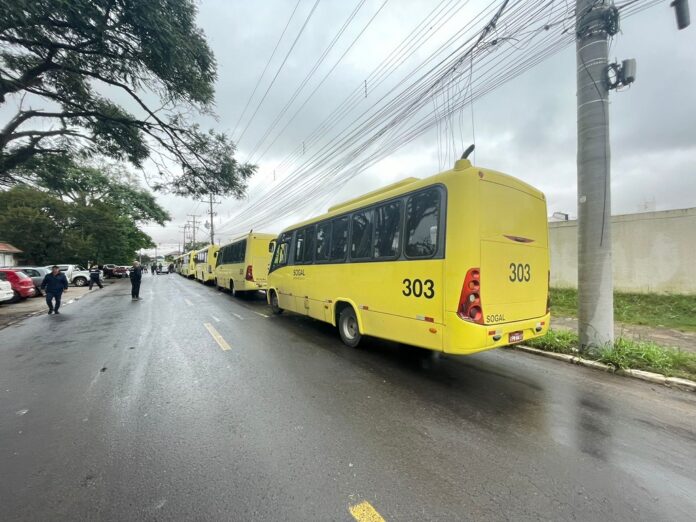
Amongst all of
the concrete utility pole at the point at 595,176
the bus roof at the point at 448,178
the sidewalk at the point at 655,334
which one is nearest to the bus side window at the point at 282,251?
the bus roof at the point at 448,178

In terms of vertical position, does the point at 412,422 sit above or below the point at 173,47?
below

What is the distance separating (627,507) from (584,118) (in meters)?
6.09

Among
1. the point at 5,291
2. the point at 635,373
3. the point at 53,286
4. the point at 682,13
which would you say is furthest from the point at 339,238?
the point at 5,291

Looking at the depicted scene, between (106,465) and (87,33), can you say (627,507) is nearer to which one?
(106,465)

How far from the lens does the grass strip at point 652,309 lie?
822 centimetres

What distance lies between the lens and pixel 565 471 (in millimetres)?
2660

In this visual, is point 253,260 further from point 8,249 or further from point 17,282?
point 8,249

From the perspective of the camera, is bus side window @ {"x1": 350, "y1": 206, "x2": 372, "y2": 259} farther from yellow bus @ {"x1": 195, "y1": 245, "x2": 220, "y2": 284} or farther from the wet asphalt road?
yellow bus @ {"x1": 195, "y1": 245, "x2": 220, "y2": 284}

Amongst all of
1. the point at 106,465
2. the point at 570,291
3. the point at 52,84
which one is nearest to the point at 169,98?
the point at 52,84

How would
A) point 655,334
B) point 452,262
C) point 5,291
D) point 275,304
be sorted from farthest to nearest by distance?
point 5,291
point 275,304
point 655,334
point 452,262

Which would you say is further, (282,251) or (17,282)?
(17,282)

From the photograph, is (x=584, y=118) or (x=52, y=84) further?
(x=52, y=84)

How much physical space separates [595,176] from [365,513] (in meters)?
6.44

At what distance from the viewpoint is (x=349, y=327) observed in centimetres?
677
